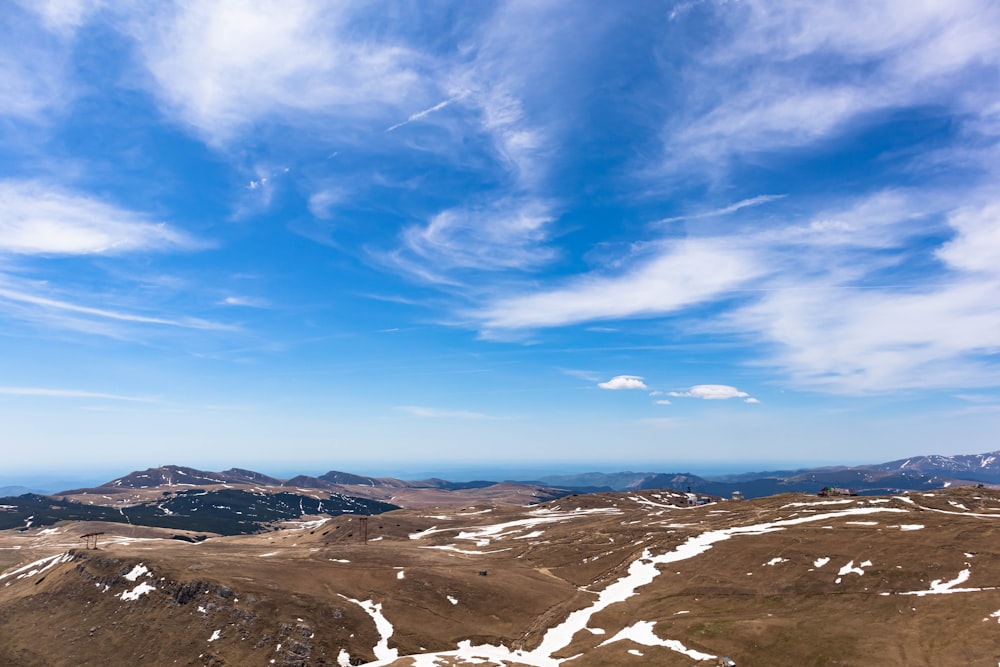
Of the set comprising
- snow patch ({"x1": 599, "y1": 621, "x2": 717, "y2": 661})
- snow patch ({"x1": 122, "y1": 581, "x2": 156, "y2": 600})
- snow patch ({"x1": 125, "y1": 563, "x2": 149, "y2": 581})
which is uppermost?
snow patch ({"x1": 125, "y1": 563, "x2": 149, "y2": 581})

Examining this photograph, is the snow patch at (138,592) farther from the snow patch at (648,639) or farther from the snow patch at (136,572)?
the snow patch at (648,639)

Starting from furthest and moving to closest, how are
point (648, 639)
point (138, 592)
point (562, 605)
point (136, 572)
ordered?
point (136, 572) < point (562, 605) < point (138, 592) < point (648, 639)

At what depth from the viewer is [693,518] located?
6555 inches

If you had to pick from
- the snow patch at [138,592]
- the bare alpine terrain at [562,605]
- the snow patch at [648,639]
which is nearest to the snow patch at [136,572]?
the bare alpine terrain at [562,605]

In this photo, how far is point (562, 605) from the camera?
99625 mm

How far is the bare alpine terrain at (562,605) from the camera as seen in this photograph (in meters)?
75.2

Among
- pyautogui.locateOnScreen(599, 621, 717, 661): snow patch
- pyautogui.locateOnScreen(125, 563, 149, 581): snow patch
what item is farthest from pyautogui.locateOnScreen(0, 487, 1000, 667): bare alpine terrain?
pyautogui.locateOnScreen(599, 621, 717, 661): snow patch

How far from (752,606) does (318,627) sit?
74769 millimetres

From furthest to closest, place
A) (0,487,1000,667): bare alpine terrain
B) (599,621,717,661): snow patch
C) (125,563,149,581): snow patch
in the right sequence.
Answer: (125,563,149,581): snow patch → (0,487,1000,667): bare alpine terrain → (599,621,717,661): snow patch

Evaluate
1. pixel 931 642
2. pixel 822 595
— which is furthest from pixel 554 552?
pixel 931 642

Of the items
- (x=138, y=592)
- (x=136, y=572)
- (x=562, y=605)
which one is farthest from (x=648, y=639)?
(x=136, y=572)

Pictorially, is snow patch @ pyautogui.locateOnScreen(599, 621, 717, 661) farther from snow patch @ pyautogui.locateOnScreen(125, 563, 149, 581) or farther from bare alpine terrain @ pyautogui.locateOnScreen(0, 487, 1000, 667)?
snow patch @ pyautogui.locateOnScreen(125, 563, 149, 581)

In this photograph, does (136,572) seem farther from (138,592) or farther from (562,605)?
(562,605)

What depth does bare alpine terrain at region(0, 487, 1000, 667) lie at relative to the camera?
7525 cm
